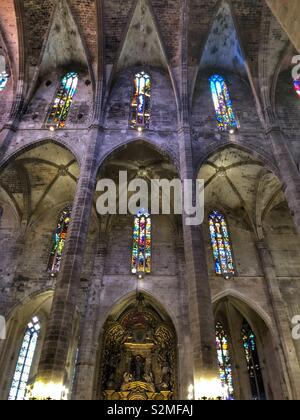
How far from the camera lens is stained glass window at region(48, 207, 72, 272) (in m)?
15.5

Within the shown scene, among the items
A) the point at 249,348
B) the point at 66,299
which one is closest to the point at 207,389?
the point at 66,299

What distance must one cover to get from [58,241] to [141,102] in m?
8.09

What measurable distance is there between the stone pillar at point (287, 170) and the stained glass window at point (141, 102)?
551cm

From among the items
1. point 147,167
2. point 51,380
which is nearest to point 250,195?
point 147,167

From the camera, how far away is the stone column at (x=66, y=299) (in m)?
7.93

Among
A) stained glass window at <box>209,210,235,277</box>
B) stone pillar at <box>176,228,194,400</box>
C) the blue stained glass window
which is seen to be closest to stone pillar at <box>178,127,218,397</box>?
stone pillar at <box>176,228,194,400</box>

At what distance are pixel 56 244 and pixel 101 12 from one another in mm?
11438

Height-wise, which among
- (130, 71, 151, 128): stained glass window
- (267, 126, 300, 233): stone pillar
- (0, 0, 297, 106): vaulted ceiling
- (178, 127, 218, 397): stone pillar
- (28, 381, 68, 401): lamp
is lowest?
(28, 381, 68, 401): lamp

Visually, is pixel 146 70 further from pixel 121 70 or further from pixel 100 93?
pixel 100 93

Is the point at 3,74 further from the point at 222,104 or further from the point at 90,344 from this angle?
the point at 90,344

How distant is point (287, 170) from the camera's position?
12.0 m

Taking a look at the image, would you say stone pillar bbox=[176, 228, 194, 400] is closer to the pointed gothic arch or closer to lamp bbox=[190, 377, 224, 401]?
the pointed gothic arch

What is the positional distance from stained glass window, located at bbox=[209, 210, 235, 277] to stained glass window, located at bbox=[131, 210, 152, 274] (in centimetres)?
329

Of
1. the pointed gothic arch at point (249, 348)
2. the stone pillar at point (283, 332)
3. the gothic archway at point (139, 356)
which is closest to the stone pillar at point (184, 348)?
the gothic archway at point (139, 356)
